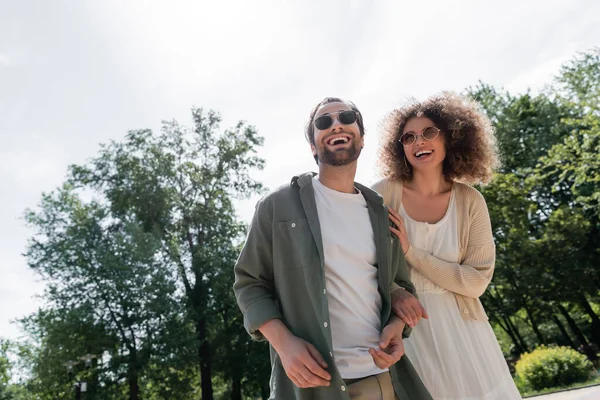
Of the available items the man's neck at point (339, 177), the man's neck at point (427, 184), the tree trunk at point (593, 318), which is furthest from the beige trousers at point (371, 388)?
the tree trunk at point (593, 318)

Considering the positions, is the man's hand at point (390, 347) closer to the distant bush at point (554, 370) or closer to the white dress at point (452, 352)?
the white dress at point (452, 352)

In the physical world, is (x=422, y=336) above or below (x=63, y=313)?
below

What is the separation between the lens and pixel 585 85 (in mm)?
20688

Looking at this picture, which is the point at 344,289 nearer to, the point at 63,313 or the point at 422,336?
the point at 422,336

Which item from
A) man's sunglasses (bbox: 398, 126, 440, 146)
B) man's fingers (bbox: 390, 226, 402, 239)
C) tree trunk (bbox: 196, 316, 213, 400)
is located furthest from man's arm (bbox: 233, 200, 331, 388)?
tree trunk (bbox: 196, 316, 213, 400)

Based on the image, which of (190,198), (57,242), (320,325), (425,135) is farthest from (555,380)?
(57,242)

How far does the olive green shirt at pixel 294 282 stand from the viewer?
200cm

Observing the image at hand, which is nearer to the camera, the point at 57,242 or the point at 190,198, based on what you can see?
the point at 57,242

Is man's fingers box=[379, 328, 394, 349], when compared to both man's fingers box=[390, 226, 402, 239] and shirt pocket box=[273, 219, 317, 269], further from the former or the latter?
man's fingers box=[390, 226, 402, 239]

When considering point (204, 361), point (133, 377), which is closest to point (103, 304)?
point (133, 377)

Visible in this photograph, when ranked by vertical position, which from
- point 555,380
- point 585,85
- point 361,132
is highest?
point 585,85

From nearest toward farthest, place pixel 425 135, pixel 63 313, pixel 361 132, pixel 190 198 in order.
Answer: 1. pixel 361 132
2. pixel 425 135
3. pixel 63 313
4. pixel 190 198

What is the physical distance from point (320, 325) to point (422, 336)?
0.99 m

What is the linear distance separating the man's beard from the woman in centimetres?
44
